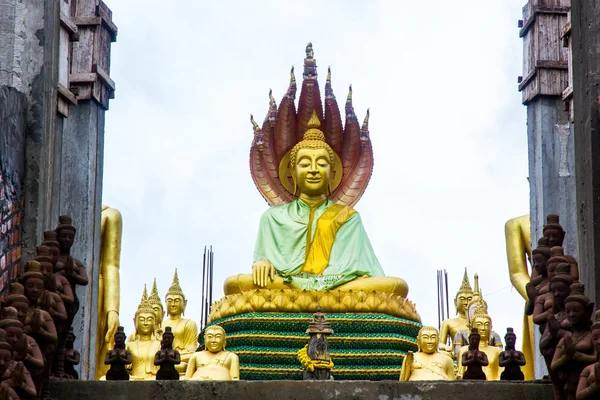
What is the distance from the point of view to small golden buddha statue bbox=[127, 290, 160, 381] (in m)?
22.5

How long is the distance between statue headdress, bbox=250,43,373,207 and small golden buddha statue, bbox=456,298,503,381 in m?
3.73

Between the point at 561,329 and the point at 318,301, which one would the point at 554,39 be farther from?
the point at 561,329

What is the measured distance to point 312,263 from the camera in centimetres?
2480

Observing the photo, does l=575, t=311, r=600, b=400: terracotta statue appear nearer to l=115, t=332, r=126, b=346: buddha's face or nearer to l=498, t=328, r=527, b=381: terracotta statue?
l=498, t=328, r=527, b=381: terracotta statue

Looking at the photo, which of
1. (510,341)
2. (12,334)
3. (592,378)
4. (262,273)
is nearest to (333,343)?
(262,273)

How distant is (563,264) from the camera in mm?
16219

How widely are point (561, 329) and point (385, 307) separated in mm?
7878

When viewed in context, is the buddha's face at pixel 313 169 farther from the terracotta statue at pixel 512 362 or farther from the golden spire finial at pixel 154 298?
the terracotta statue at pixel 512 362

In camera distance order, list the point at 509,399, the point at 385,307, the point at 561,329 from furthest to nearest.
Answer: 1. the point at 385,307
2. the point at 509,399
3. the point at 561,329

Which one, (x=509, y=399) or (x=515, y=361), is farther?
(x=515, y=361)

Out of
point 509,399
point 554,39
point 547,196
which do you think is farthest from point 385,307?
point 509,399

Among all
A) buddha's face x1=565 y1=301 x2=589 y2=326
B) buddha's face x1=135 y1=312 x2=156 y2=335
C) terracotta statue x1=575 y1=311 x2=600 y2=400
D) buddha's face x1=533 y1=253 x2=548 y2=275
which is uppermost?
buddha's face x1=135 y1=312 x2=156 y2=335

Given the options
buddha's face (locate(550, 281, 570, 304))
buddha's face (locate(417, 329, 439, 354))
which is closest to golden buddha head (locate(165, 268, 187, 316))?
buddha's face (locate(417, 329, 439, 354))

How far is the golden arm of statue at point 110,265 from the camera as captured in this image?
24.0m
